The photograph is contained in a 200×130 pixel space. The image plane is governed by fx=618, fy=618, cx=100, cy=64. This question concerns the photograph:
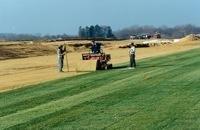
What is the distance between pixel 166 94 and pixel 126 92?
68.8 inches

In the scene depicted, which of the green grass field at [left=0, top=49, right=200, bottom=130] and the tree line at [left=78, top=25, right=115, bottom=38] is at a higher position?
the green grass field at [left=0, top=49, right=200, bottom=130]

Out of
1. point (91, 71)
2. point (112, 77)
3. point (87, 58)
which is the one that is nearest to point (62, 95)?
point (112, 77)

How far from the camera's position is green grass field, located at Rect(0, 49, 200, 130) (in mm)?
15266

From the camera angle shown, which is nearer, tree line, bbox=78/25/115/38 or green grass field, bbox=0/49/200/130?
green grass field, bbox=0/49/200/130

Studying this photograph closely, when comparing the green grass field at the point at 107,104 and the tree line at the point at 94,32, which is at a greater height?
the green grass field at the point at 107,104

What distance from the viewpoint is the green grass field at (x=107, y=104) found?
601 inches

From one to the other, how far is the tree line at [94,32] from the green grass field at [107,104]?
436ft

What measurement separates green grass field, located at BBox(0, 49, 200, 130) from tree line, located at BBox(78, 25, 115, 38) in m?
133

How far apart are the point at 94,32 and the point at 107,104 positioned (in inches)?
5993

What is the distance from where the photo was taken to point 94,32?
170875 mm

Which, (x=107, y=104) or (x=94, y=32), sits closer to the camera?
(x=107, y=104)

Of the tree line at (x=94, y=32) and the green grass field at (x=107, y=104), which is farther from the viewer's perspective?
the tree line at (x=94, y=32)

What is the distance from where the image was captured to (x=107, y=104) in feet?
62.4

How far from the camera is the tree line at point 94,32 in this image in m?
163
